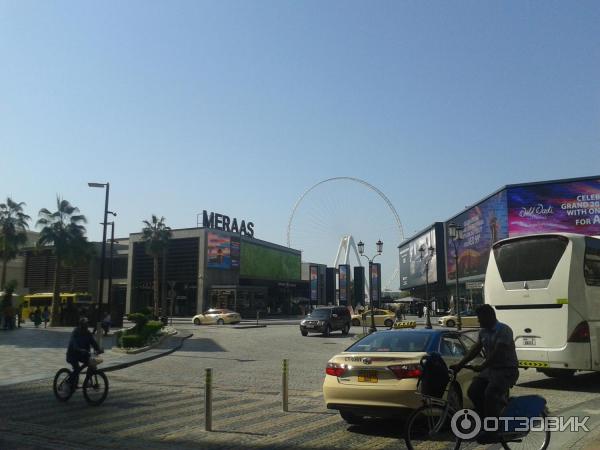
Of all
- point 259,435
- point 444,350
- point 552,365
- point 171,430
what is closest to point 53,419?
point 171,430

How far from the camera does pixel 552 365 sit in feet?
40.4

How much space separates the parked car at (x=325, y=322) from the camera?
112ft

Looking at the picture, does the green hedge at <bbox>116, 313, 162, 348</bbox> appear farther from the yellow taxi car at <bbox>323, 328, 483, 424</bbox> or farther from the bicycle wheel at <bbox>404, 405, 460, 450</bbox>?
the bicycle wheel at <bbox>404, 405, 460, 450</bbox>

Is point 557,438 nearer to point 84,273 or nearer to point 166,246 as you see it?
point 166,246

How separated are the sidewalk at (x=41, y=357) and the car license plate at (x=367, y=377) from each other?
1074 centimetres

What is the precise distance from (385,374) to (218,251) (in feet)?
219

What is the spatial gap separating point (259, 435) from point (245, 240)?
72105mm

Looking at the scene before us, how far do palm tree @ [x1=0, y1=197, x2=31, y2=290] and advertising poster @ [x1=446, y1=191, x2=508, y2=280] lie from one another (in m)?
49.1

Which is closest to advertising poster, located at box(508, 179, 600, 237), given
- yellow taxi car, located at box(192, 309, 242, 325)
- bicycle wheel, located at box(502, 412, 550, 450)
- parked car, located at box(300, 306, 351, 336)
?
parked car, located at box(300, 306, 351, 336)

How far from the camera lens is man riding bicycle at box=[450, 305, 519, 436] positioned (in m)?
6.45

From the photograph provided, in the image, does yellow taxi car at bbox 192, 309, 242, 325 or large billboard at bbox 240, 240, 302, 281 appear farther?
large billboard at bbox 240, 240, 302, 281

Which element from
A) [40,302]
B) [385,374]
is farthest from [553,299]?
[40,302]

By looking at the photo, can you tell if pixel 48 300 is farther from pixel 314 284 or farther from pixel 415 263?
pixel 415 263

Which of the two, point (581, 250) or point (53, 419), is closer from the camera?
point (53, 419)
